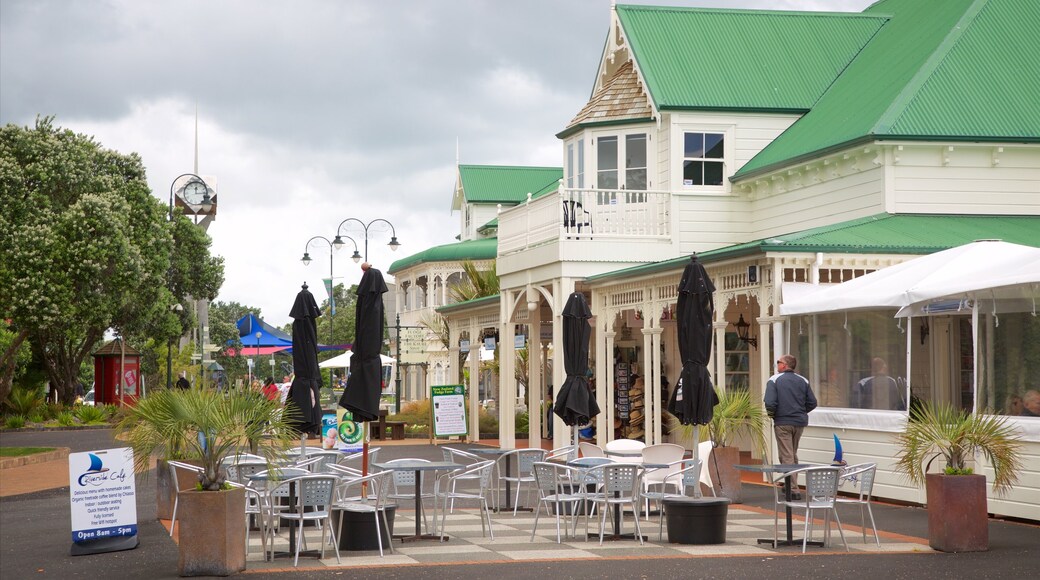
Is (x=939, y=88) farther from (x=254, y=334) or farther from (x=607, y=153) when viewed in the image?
(x=254, y=334)

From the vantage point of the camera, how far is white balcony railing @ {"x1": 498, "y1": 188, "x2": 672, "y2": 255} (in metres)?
24.0

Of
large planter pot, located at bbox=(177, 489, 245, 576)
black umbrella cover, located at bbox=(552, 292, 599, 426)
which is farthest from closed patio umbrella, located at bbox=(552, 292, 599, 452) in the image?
large planter pot, located at bbox=(177, 489, 245, 576)

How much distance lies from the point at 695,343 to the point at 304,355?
4.80 meters

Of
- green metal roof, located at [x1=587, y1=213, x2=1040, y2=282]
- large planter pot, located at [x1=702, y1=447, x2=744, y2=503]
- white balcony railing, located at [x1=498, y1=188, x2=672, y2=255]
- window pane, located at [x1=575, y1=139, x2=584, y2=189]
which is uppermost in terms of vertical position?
window pane, located at [x1=575, y1=139, x2=584, y2=189]

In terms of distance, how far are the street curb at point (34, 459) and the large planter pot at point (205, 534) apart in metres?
16.0

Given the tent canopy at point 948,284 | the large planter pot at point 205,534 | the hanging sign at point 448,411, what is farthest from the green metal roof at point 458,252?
the large planter pot at point 205,534

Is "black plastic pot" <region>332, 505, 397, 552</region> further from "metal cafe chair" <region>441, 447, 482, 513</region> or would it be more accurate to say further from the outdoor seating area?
"metal cafe chair" <region>441, 447, 482, 513</region>

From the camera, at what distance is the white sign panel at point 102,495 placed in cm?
1209

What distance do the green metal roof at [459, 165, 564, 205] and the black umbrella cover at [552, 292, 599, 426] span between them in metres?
40.2

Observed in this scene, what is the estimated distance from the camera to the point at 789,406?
15930 mm

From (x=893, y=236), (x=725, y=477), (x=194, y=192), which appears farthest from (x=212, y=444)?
(x=194, y=192)

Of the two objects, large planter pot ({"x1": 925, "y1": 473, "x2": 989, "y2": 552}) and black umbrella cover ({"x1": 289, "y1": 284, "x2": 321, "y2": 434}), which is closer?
large planter pot ({"x1": 925, "y1": 473, "x2": 989, "y2": 552})

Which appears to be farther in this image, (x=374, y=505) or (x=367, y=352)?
(x=367, y=352)

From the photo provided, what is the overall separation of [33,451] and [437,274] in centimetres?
3362
